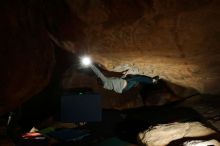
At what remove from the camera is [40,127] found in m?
8.11

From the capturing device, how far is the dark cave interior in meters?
5.21

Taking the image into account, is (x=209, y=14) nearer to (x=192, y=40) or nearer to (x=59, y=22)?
(x=192, y=40)

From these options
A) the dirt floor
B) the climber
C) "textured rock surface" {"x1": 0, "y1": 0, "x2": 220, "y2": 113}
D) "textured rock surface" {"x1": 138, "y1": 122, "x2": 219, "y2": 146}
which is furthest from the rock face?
"textured rock surface" {"x1": 138, "y1": 122, "x2": 219, "y2": 146}

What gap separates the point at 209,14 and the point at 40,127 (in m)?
5.40

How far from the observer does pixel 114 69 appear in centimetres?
848

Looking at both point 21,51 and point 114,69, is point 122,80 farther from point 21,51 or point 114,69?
point 21,51

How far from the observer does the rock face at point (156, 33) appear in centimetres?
482

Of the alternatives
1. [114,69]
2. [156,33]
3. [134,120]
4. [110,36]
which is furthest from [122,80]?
[156,33]

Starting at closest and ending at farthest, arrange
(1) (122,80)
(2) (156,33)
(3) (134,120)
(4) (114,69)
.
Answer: (2) (156,33) < (3) (134,120) < (4) (114,69) < (1) (122,80)

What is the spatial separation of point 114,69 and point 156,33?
314 cm

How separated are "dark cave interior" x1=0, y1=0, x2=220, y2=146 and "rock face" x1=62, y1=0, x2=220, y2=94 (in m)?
0.02

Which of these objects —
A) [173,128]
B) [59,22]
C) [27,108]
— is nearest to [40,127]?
[27,108]

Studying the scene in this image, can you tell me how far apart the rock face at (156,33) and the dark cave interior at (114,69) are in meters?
0.02

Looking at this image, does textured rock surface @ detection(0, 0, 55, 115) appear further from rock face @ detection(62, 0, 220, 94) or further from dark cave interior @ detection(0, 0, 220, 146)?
rock face @ detection(62, 0, 220, 94)
